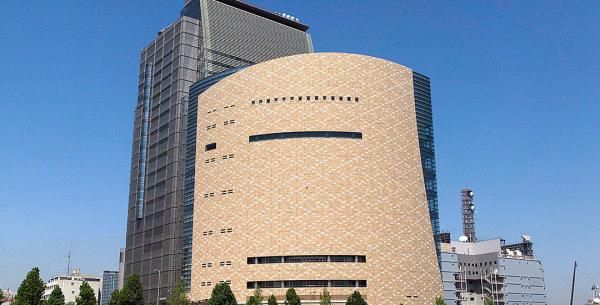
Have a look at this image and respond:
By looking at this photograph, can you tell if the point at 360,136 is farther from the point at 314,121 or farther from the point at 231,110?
the point at 231,110

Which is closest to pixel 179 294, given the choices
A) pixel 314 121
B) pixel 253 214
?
pixel 253 214

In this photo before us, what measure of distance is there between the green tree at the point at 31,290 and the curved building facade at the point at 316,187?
3511cm

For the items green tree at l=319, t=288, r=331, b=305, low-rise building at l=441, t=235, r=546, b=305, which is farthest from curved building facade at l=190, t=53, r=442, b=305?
low-rise building at l=441, t=235, r=546, b=305

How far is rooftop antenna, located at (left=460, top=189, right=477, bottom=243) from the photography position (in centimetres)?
Answer: 17807

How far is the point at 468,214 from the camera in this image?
181 m

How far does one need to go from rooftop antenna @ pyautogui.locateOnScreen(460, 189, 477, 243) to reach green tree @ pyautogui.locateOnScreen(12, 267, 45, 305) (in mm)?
127900

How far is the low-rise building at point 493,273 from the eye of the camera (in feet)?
509

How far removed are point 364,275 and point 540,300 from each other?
84.3m

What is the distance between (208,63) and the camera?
447ft

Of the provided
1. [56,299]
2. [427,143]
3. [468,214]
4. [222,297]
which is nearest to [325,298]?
[222,297]

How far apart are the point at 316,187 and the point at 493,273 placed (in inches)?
2928

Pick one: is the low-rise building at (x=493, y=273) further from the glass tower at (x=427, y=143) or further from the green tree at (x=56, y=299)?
the green tree at (x=56, y=299)

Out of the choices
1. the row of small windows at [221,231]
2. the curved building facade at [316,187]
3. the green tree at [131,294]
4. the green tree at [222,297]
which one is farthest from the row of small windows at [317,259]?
the green tree at [131,294]

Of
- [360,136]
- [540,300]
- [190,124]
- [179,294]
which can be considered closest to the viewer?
[179,294]
